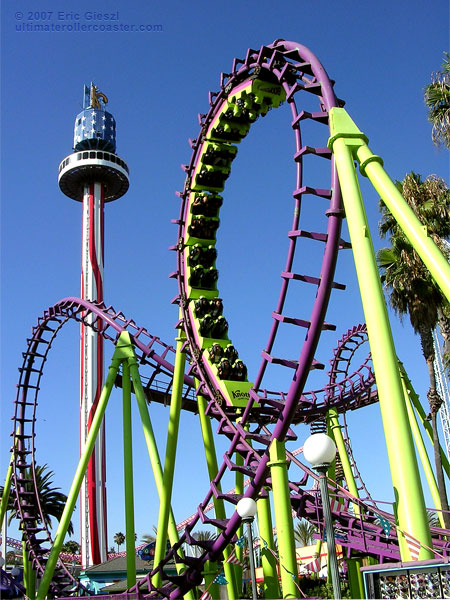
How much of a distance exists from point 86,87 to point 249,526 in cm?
4377

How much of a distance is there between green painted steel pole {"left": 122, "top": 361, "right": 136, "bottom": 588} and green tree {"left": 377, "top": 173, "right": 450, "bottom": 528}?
8.05 meters

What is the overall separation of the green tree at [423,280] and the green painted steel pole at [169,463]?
738 centimetres

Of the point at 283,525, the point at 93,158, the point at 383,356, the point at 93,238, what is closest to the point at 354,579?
the point at 283,525

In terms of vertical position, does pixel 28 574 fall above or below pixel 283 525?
below

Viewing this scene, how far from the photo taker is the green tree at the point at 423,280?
1802cm

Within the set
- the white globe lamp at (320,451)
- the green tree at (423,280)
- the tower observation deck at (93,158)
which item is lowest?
the white globe lamp at (320,451)

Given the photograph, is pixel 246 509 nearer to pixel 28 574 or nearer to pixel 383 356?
pixel 383 356

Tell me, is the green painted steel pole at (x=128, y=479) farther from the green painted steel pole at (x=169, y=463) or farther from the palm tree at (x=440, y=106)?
the palm tree at (x=440, y=106)

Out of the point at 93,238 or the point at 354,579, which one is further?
the point at 93,238

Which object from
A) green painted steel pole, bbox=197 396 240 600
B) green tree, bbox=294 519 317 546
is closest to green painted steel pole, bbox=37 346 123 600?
green painted steel pole, bbox=197 396 240 600

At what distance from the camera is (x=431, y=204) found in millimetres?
18188

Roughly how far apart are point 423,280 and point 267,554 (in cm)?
952

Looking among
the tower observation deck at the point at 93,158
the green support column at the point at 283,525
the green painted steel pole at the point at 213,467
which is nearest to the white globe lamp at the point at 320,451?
the green support column at the point at 283,525

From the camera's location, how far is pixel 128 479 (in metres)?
15.5
